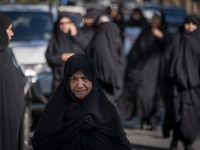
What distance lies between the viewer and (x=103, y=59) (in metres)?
8.18

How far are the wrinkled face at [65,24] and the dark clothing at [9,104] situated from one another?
2542 millimetres

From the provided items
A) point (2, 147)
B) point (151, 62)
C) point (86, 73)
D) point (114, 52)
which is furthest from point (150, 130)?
point (86, 73)

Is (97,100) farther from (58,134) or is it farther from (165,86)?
(165,86)

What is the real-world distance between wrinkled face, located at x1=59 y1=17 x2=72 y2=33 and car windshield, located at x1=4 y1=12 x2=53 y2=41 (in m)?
2.39

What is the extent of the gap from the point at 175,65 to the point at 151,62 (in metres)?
2.50

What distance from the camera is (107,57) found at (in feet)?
27.0

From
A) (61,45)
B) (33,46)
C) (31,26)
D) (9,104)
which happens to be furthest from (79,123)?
(31,26)

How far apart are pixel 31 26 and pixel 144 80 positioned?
2220 millimetres

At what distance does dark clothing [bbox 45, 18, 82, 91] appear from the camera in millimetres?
7861

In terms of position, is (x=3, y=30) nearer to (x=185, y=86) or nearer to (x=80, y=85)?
(x=80, y=85)

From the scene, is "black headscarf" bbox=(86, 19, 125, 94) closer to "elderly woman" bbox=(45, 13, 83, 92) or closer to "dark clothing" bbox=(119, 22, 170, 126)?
"elderly woman" bbox=(45, 13, 83, 92)

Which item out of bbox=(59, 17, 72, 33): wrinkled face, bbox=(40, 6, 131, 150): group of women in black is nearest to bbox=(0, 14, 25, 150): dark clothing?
bbox=(40, 6, 131, 150): group of women in black

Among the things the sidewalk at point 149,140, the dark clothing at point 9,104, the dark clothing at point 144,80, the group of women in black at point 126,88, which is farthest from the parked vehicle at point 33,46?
the dark clothing at point 9,104

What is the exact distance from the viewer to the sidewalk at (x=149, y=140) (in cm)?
815
